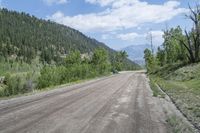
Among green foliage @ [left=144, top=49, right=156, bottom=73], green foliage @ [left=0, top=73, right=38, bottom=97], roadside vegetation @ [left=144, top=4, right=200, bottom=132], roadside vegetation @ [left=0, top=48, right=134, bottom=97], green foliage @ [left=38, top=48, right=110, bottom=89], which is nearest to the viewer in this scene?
roadside vegetation @ [left=144, top=4, right=200, bottom=132]

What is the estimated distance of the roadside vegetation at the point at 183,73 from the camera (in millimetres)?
17603

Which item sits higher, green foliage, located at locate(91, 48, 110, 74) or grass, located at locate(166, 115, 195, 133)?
green foliage, located at locate(91, 48, 110, 74)

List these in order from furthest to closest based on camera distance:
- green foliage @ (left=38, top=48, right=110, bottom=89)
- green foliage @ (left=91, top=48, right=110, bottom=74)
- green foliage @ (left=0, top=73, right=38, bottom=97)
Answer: green foliage @ (left=91, top=48, right=110, bottom=74), green foliage @ (left=38, top=48, right=110, bottom=89), green foliage @ (left=0, top=73, right=38, bottom=97)

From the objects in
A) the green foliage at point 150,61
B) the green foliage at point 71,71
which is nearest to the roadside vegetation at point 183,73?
the green foliage at point 150,61

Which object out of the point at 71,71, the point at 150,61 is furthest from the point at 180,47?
the point at 150,61

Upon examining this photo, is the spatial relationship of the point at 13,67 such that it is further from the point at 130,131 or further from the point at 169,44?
the point at 130,131

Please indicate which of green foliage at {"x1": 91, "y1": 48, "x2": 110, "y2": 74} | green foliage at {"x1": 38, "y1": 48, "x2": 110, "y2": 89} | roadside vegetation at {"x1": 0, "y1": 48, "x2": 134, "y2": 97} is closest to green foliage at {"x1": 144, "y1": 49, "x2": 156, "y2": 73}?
green foliage at {"x1": 91, "y1": 48, "x2": 110, "y2": 74}

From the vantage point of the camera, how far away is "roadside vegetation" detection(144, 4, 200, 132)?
1760cm

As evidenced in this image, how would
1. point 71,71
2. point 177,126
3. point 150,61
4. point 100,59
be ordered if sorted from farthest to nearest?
point 150,61
point 100,59
point 71,71
point 177,126

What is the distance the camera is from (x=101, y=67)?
314 feet

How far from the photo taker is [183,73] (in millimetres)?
47375

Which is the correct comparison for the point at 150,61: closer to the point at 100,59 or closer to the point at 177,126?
the point at 100,59

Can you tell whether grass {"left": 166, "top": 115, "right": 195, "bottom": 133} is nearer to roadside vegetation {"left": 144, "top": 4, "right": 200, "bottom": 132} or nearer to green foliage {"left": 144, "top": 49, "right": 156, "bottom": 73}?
roadside vegetation {"left": 144, "top": 4, "right": 200, "bottom": 132}

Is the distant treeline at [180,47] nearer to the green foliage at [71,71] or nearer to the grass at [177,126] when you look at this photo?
the green foliage at [71,71]
